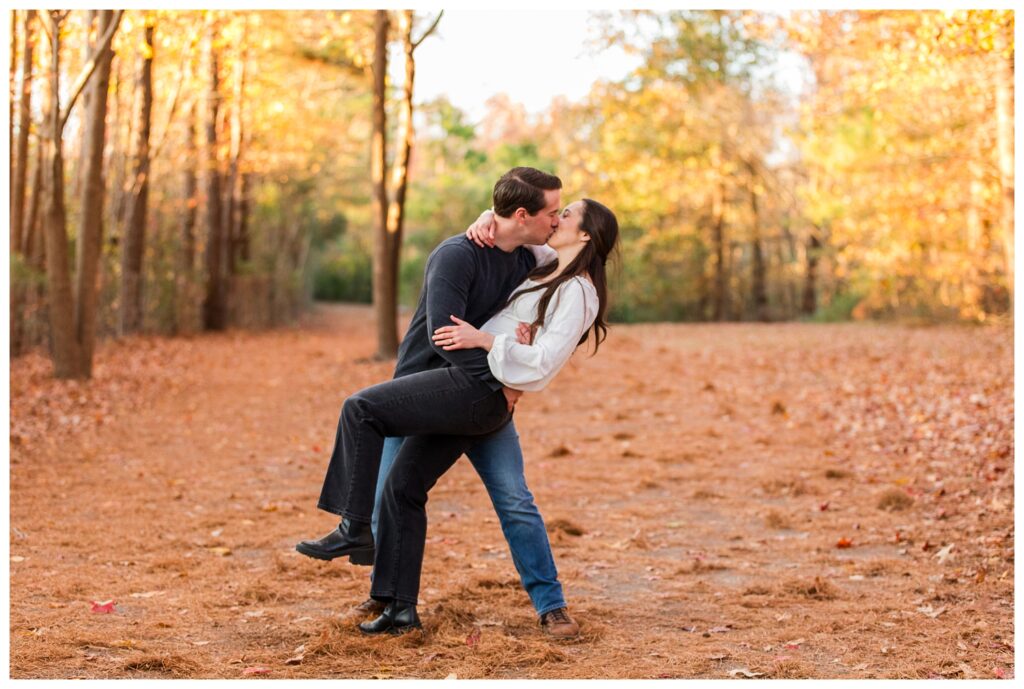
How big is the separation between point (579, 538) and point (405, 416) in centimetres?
251

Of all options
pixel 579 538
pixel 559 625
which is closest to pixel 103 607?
pixel 559 625

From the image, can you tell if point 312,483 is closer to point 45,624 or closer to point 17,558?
point 17,558

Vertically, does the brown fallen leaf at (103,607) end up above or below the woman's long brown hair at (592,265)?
below

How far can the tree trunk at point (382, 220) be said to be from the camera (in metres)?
16.9

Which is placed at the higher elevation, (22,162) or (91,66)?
(91,66)

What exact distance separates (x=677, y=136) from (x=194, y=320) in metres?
11.9

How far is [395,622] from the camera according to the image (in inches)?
181

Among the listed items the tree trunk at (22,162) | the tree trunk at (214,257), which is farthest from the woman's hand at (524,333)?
the tree trunk at (214,257)

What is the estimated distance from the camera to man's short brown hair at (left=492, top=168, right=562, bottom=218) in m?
4.33

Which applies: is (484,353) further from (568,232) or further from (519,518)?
(519,518)

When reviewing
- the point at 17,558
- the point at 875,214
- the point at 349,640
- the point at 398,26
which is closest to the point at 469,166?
the point at 398,26

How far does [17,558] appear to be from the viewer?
590 cm

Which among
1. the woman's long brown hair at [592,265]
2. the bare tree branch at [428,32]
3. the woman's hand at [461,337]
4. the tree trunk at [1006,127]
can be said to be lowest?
the woman's hand at [461,337]

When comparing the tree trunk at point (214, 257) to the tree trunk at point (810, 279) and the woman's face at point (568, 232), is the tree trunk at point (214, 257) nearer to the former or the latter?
the tree trunk at point (810, 279)
